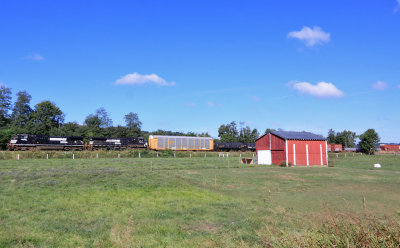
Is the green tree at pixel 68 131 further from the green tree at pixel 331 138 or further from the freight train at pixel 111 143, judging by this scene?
the green tree at pixel 331 138

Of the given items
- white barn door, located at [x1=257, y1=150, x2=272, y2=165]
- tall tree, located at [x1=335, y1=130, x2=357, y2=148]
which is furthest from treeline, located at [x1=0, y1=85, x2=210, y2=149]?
tall tree, located at [x1=335, y1=130, x2=357, y2=148]

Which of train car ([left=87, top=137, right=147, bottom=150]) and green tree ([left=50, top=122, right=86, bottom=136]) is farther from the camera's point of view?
green tree ([left=50, top=122, right=86, bottom=136])

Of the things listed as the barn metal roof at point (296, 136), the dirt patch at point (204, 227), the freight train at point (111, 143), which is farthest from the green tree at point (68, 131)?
the dirt patch at point (204, 227)

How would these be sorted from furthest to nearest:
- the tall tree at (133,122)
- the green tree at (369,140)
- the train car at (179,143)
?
the tall tree at (133,122) < the green tree at (369,140) < the train car at (179,143)

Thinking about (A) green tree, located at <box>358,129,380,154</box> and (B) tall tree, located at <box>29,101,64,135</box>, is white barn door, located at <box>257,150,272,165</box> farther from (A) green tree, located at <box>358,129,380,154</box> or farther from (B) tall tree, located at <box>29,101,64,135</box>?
(B) tall tree, located at <box>29,101,64,135</box>

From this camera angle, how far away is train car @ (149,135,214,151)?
67.6 m

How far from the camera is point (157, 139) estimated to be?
2660 inches

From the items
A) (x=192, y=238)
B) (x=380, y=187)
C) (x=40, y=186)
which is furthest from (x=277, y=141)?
(x=192, y=238)

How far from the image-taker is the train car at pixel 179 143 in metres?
67.6

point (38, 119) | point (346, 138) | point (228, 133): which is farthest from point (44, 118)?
point (346, 138)

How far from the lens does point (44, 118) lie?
99312mm

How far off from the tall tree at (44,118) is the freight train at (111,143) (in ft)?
133

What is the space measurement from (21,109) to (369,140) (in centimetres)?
12179

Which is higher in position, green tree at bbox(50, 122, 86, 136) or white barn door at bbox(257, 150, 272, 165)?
green tree at bbox(50, 122, 86, 136)
